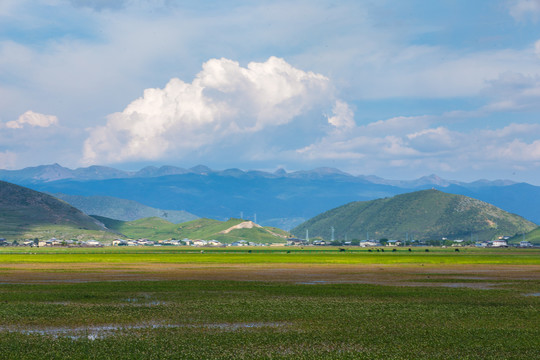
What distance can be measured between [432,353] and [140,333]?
2039 centimetres

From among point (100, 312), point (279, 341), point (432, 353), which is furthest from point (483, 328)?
point (100, 312)

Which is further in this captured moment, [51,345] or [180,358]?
[51,345]

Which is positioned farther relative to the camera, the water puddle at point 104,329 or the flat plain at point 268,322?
the water puddle at point 104,329

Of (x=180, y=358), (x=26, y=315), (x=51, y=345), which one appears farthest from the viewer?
(x=26, y=315)

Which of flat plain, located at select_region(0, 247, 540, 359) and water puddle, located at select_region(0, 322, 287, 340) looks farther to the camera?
water puddle, located at select_region(0, 322, 287, 340)

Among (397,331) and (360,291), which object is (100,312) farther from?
(360,291)

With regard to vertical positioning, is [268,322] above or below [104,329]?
above

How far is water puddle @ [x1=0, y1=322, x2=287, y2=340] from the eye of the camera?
43531 mm

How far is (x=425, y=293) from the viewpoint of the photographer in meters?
71.7

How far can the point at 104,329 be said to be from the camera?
151ft

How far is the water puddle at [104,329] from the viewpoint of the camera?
143 ft

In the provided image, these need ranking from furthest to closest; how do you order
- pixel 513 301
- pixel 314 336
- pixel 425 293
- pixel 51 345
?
1. pixel 425 293
2. pixel 513 301
3. pixel 314 336
4. pixel 51 345

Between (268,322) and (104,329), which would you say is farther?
(268,322)

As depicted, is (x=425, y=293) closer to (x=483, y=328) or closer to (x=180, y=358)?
(x=483, y=328)
